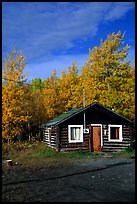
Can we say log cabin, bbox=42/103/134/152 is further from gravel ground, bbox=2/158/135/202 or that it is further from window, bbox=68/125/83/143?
gravel ground, bbox=2/158/135/202

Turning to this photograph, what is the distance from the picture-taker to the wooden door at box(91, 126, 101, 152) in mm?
26969

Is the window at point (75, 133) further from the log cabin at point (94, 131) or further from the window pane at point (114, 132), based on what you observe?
the window pane at point (114, 132)

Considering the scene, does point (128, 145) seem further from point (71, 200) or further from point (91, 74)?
point (71, 200)

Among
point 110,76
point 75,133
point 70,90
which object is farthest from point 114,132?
point 70,90

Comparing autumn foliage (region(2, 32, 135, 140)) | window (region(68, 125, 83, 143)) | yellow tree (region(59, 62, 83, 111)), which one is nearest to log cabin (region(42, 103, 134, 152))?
window (region(68, 125, 83, 143))

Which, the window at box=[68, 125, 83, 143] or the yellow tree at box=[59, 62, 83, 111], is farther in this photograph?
the yellow tree at box=[59, 62, 83, 111]

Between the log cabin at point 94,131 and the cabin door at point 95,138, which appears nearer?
the log cabin at point 94,131

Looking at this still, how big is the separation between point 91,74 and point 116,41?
16.7 ft

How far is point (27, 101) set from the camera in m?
35.9

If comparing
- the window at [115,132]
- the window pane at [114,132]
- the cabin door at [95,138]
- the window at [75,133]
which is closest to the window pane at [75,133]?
the window at [75,133]

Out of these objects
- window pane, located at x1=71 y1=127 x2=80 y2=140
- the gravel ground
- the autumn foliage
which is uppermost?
the autumn foliage

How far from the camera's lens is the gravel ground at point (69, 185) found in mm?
9266

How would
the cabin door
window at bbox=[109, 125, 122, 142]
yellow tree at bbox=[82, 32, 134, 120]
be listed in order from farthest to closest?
1. yellow tree at bbox=[82, 32, 134, 120]
2. window at bbox=[109, 125, 122, 142]
3. the cabin door

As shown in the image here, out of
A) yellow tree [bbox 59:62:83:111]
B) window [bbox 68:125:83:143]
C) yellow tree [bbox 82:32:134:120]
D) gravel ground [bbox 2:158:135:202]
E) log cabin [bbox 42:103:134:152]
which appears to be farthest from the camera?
yellow tree [bbox 59:62:83:111]
